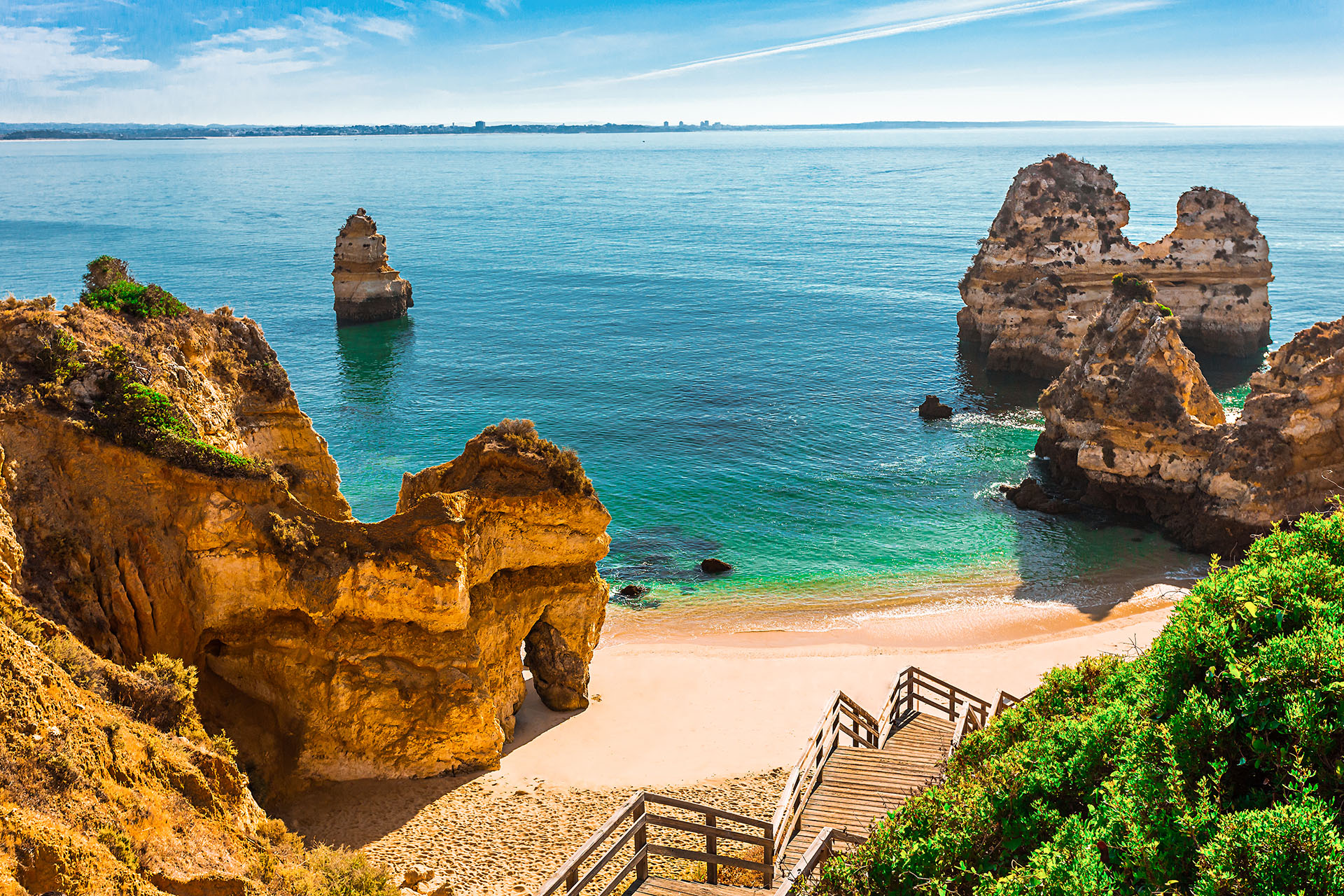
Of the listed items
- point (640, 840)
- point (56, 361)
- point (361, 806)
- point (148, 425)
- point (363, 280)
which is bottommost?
point (361, 806)

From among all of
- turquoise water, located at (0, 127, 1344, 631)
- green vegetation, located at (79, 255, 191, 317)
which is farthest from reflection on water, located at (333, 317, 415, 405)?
green vegetation, located at (79, 255, 191, 317)

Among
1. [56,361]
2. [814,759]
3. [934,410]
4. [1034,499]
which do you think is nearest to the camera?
[814,759]

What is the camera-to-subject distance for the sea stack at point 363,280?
8562 centimetres

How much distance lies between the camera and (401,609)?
70.9 feet

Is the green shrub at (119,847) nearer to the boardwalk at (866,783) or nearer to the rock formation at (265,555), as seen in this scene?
the rock formation at (265,555)

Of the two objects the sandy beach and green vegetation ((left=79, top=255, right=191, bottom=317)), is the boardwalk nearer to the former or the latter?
the sandy beach

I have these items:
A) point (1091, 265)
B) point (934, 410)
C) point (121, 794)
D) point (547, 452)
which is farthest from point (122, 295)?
point (1091, 265)

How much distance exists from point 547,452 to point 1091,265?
2247 inches

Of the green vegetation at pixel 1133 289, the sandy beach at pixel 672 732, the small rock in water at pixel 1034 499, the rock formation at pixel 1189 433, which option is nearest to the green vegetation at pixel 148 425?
the sandy beach at pixel 672 732

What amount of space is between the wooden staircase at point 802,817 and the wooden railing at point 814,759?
1.1 inches

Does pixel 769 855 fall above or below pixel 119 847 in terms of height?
below

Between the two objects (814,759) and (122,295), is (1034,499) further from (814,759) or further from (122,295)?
(122,295)

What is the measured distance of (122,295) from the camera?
23.0 metres

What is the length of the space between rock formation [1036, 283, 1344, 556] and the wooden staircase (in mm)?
23345
